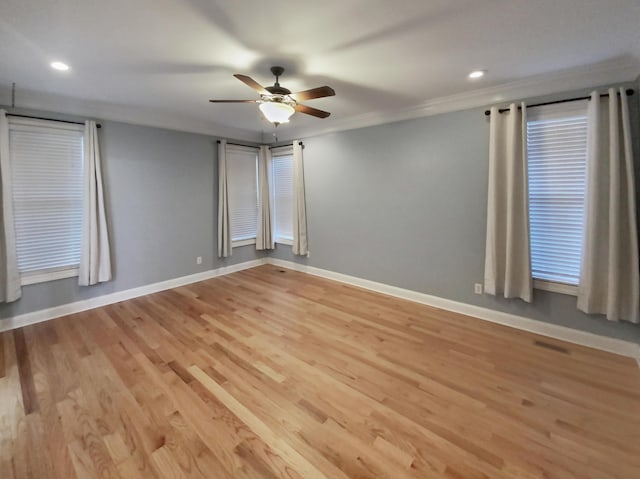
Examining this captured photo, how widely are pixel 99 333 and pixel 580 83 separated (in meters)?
5.50

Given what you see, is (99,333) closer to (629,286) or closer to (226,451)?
(226,451)

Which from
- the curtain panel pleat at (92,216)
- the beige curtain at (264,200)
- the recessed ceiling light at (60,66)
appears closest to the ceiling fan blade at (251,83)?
the recessed ceiling light at (60,66)

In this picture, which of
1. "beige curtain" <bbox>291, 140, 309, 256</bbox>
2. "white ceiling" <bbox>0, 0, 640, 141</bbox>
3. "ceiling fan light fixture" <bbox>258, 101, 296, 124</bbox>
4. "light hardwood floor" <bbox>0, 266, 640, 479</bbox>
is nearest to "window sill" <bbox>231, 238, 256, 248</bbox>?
"beige curtain" <bbox>291, 140, 309, 256</bbox>

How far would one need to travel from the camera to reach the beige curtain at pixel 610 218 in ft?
7.97

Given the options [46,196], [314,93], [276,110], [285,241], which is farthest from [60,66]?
[285,241]

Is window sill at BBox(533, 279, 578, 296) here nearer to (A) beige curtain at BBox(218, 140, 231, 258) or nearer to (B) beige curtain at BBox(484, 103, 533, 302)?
(B) beige curtain at BBox(484, 103, 533, 302)

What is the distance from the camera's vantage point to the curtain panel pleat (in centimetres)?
349

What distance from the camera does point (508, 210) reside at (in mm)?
2947

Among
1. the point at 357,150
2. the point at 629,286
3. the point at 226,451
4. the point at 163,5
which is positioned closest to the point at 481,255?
the point at 629,286

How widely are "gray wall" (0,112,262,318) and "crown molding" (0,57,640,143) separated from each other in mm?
145

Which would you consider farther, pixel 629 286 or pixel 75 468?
pixel 629 286

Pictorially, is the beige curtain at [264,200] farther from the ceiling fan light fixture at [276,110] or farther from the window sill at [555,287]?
the window sill at [555,287]

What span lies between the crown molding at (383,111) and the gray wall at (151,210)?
0.14 meters

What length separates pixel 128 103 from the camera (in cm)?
362
